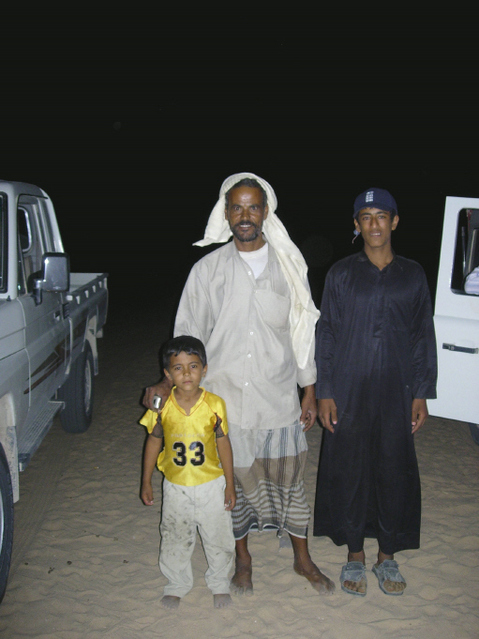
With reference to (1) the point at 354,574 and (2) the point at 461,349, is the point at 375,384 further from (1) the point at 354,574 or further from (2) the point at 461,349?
(2) the point at 461,349

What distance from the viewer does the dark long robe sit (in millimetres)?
2705

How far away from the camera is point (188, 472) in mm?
2576

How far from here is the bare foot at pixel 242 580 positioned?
2902 millimetres

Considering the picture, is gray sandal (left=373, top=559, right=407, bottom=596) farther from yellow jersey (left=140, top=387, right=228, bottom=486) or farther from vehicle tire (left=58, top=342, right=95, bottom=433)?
vehicle tire (left=58, top=342, right=95, bottom=433)

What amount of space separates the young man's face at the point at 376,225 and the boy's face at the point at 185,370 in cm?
111

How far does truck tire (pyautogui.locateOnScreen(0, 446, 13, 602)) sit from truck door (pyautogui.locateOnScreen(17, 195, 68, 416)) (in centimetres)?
51

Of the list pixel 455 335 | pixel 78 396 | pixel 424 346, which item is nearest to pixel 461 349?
pixel 455 335

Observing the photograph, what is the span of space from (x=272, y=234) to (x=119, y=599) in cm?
219

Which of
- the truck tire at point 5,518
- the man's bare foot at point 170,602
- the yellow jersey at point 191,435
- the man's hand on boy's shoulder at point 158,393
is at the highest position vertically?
the man's hand on boy's shoulder at point 158,393

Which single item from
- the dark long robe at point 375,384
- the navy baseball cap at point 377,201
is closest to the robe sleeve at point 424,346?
the dark long robe at point 375,384

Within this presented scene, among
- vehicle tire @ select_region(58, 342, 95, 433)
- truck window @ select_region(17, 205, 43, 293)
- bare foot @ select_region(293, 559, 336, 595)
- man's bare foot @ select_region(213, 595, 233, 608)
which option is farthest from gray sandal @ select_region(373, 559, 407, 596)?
truck window @ select_region(17, 205, 43, 293)

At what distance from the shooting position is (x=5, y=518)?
2719 millimetres

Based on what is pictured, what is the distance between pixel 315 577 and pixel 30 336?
222 cm

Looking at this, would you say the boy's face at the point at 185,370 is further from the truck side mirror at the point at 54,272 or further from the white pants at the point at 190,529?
the truck side mirror at the point at 54,272
